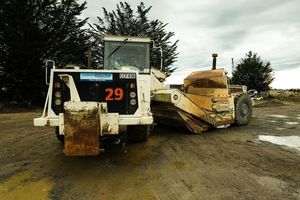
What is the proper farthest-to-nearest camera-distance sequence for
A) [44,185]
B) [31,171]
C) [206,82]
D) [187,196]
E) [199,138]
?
[206,82] < [199,138] < [31,171] < [44,185] < [187,196]

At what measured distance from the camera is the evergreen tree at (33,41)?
16.0 m

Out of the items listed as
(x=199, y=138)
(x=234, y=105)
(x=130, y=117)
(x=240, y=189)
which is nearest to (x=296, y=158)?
(x=240, y=189)

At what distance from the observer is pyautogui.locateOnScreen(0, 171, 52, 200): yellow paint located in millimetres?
4402

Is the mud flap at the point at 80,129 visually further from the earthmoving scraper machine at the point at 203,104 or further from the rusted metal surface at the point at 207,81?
the rusted metal surface at the point at 207,81

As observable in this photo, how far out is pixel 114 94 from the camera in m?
5.54

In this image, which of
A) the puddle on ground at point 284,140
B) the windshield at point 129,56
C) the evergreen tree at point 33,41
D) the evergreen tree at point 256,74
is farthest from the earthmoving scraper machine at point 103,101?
the evergreen tree at point 256,74

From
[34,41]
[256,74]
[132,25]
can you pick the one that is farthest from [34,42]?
[256,74]

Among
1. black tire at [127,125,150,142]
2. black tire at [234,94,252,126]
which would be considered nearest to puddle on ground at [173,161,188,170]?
black tire at [127,125,150,142]

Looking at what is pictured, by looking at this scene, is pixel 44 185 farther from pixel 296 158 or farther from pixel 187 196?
pixel 296 158

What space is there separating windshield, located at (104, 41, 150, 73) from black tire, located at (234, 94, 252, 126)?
3.32 metres

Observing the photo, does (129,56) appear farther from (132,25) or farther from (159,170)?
(132,25)

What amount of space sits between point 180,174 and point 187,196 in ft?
3.01

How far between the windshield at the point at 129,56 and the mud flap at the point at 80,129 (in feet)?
10.2

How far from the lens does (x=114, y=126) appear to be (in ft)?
17.1
